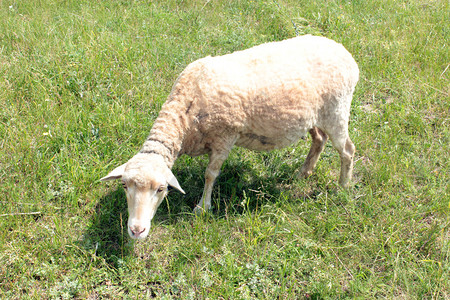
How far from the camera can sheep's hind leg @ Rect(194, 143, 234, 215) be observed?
4.21 m

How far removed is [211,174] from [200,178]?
58 centimetres

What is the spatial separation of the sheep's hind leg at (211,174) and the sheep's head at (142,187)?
2.23ft

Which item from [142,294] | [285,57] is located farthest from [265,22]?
[142,294]

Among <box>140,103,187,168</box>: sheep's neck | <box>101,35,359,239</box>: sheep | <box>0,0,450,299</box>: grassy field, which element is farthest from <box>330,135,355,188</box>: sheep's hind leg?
<box>140,103,187,168</box>: sheep's neck

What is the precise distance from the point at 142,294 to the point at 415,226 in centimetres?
278

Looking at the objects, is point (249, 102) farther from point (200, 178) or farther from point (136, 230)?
point (136, 230)

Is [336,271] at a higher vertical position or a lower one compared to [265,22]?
lower

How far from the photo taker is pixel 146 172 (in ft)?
11.5

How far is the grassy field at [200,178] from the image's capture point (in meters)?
3.77

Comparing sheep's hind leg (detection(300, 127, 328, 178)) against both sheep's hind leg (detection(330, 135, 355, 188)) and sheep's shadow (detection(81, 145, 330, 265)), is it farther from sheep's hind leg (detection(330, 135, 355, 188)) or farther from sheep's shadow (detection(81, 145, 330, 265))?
sheep's hind leg (detection(330, 135, 355, 188))

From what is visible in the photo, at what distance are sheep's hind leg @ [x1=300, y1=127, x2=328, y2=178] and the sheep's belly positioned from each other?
605mm

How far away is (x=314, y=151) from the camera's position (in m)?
5.00

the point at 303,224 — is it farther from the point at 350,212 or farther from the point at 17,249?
the point at 17,249

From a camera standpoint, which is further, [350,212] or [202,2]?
[202,2]
